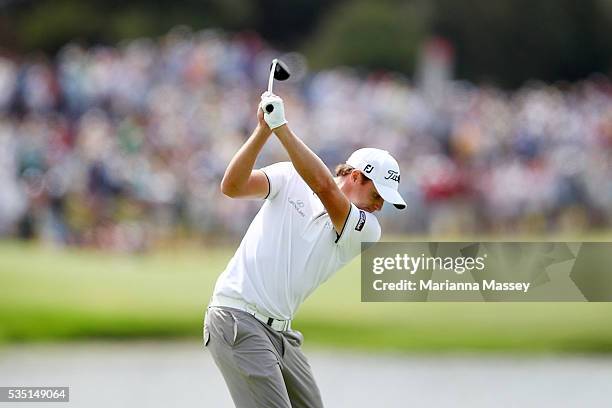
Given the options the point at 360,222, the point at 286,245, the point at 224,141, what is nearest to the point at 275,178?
the point at 286,245

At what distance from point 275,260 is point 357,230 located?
13.8 inches

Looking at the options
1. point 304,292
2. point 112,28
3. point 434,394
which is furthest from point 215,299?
point 112,28

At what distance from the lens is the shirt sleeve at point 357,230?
446cm

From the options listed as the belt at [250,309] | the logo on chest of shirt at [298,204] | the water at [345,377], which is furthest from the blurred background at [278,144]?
the logo on chest of shirt at [298,204]

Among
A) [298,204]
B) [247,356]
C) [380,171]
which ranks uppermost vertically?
[380,171]

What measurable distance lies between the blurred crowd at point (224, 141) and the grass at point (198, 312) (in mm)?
448

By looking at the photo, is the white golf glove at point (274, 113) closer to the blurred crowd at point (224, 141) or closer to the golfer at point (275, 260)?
the golfer at point (275, 260)

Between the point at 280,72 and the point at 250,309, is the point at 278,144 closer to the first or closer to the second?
the point at 280,72

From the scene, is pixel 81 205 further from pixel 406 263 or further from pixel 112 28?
pixel 406 263

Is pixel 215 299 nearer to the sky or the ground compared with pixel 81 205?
nearer to the ground

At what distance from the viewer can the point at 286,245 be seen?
448 centimetres

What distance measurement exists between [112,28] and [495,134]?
19.4ft

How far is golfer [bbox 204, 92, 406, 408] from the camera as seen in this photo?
445cm

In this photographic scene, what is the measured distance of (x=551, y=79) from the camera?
1752 centimetres
